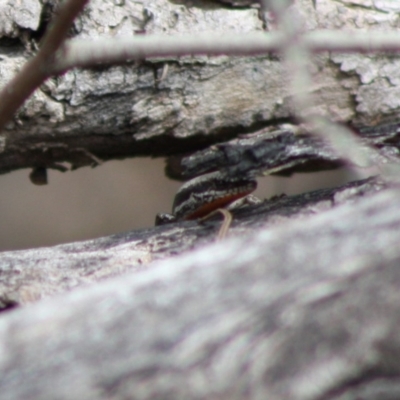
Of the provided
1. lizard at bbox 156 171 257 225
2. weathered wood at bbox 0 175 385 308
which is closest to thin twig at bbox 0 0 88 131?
weathered wood at bbox 0 175 385 308

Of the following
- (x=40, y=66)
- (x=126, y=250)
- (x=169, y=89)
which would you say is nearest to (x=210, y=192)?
(x=126, y=250)

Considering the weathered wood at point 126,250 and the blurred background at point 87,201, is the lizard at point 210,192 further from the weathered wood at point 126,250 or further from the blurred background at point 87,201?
the blurred background at point 87,201

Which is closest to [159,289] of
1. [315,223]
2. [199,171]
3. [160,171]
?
[315,223]

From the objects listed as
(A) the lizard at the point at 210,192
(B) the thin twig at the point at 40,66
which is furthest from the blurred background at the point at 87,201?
(B) the thin twig at the point at 40,66

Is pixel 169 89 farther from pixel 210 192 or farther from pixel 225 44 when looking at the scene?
pixel 225 44

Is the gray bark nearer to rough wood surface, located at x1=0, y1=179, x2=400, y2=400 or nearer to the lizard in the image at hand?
rough wood surface, located at x1=0, y1=179, x2=400, y2=400

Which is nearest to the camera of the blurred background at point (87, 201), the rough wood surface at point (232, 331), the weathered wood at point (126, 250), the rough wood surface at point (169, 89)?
the rough wood surface at point (232, 331)
